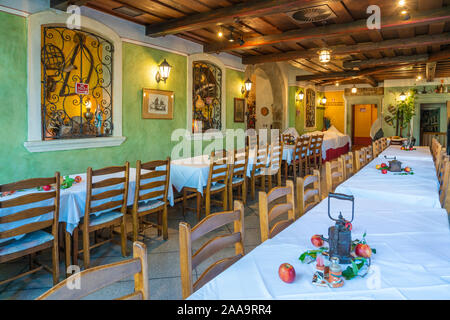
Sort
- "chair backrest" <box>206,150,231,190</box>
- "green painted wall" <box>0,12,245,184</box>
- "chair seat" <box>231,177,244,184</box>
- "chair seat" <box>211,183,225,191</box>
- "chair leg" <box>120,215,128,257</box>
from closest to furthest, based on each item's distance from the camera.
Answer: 1. "chair leg" <box>120,215,128,257</box>
2. "green painted wall" <box>0,12,245,184</box>
3. "chair backrest" <box>206,150,231,190</box>
4. "chair seat" <box>211,183,225,191</box>
5. "chair seat" <box>231,177,244,184</box>

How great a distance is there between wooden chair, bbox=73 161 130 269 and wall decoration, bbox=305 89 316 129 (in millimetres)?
10456

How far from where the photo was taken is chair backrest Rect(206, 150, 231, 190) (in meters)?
4.41

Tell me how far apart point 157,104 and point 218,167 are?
76.3 inches

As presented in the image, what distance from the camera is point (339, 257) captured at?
1557 mm

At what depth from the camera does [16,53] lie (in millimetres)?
3936

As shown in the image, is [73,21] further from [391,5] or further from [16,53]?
[391,5]

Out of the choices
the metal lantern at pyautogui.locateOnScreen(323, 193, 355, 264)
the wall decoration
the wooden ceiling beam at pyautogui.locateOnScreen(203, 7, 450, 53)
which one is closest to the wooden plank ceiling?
the wooden ceiling beam at pyautogui.locateOnScreen(203, 7, 450, 53)

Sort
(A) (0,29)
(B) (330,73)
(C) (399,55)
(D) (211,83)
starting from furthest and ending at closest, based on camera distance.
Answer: (B) (330,73) < (C) (399,55) < (D) (211,83) < (A) (0,29)

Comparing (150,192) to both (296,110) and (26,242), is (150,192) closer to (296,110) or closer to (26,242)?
(26,242)

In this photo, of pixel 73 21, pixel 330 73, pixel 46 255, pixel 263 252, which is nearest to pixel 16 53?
pixel 73 21

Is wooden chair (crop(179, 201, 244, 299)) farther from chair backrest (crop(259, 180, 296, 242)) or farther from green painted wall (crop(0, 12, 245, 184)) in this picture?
green painted wall (crop(0, 12, 245, 184))

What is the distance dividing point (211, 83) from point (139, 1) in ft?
10.5

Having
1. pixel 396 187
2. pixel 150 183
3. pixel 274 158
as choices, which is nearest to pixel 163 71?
pixel 274 158

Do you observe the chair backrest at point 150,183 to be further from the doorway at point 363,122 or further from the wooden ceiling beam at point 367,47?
the doorway at point 363,122
